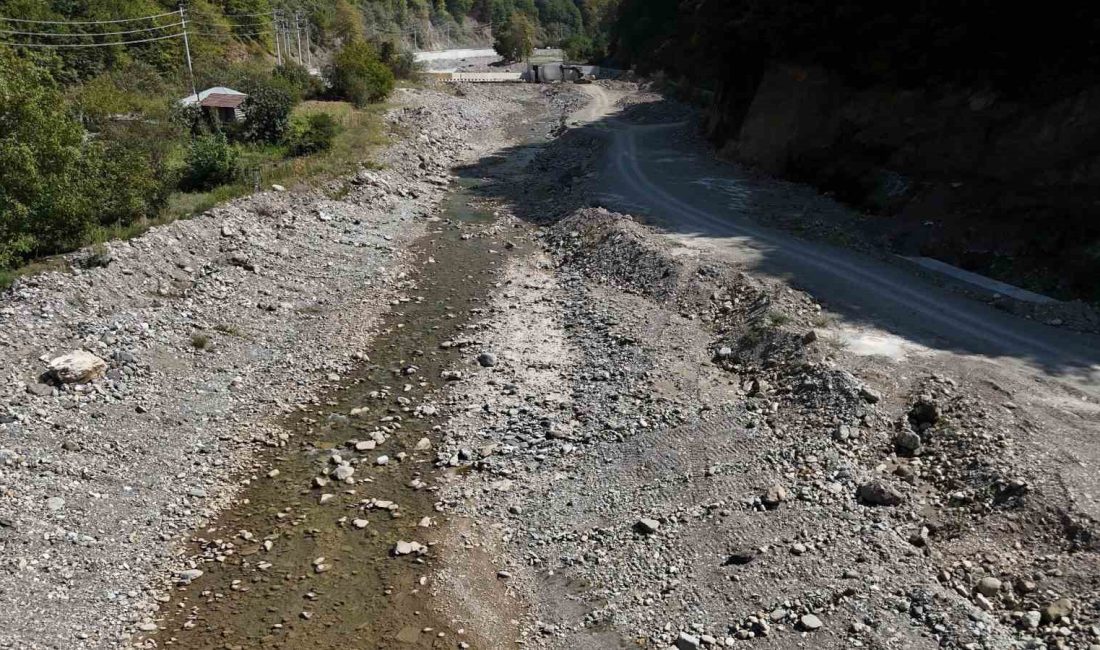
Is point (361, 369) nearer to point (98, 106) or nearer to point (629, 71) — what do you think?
point (98, 106)

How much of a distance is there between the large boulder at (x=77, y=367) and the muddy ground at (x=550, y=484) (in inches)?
16.5

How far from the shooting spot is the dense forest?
22625 mm

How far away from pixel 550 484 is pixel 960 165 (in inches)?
776

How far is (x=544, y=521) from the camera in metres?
14.6

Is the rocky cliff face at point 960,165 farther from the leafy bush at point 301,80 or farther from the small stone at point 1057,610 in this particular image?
the leafy bush at point 301,80

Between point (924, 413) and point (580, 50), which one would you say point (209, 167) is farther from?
point (580, 50)

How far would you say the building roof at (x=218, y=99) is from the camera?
39844 millimetres

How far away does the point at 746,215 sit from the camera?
94.1ft

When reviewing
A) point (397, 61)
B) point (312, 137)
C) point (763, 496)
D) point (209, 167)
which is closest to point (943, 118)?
point (763, 496)

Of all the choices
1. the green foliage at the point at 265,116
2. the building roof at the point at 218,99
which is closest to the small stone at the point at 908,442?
the green foliage at the point at 265,116

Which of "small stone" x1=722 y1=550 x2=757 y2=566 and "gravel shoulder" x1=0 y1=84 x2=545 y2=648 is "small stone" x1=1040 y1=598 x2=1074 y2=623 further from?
"gravel shoulder" x1=0 y1=84 x2=545 y2=648

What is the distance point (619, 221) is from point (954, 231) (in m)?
11.3

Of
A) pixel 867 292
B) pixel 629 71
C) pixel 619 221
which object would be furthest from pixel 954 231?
pixel 629 71

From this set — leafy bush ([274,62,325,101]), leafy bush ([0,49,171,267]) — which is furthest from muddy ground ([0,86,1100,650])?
leafy bush ([274,62,325,101])
